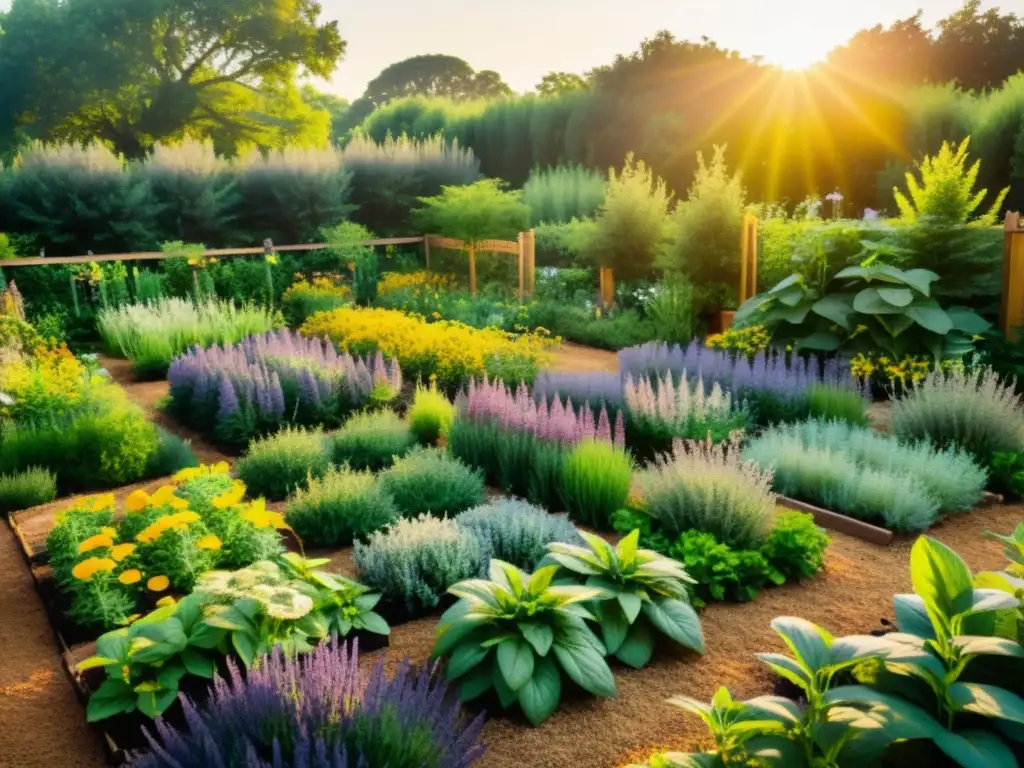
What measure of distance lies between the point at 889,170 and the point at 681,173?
5.42m

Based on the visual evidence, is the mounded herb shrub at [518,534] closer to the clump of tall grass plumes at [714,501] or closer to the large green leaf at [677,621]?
the clump of tall grass plumes at [714,501]

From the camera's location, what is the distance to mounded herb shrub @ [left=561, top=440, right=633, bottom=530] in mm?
4285

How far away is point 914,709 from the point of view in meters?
2.03

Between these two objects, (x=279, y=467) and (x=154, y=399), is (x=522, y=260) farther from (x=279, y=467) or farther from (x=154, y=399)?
(x=279, y=467)

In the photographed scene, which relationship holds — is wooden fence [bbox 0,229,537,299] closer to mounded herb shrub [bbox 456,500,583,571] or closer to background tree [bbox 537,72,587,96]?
mounded herb shrub [bbox 456,500,583,571]

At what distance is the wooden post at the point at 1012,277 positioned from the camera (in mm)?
7676

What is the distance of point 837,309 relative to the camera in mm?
7691

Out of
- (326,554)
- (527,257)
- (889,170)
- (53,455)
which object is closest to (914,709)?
(326,554)

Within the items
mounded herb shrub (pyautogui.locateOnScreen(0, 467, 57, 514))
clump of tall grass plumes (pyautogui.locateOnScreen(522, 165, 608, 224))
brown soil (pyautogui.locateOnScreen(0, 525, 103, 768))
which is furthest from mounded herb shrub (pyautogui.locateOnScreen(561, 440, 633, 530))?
clump of tall grass plumes (pyautogui.locateOnScreen(522, 165, 608, 224))

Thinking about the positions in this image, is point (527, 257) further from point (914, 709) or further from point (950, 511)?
point (914, 709)

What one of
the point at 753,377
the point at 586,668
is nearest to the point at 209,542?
the point at 586,668

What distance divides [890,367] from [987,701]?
18.3 ft

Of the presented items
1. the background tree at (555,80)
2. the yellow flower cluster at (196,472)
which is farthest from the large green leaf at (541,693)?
the background tree at (555,80)

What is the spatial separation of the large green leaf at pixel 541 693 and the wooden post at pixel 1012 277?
686 cm
